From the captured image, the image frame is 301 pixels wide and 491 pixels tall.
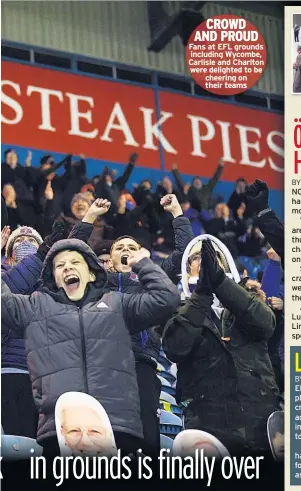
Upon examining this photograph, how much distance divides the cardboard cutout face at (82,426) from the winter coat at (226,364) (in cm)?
51

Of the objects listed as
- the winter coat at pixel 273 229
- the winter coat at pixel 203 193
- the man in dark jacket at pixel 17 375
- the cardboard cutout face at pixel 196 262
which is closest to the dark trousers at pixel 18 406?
the man in dark jacket at pixel 17 375

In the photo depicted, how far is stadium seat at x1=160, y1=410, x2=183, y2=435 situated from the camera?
21.8 feet

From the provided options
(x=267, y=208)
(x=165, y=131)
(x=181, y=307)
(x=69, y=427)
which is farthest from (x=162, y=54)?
(x=69, y=427)

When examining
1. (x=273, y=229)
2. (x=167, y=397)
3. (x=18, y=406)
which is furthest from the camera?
(x=273, y=229)

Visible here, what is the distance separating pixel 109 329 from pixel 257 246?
1104 millimetres

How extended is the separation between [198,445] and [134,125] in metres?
2.06

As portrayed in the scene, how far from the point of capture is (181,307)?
6.66m

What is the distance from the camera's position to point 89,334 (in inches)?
256

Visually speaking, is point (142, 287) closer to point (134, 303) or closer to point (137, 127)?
point (134, 303)

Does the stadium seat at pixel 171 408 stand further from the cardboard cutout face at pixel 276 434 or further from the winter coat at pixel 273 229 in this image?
the winter coat at pixel 273 229

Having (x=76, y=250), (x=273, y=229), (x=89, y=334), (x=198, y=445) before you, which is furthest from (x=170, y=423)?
(x=273, y=229)

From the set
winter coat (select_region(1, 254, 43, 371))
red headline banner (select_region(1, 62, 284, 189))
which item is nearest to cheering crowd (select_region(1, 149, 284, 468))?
winter coat (select_region(1, 254, 43, 371))

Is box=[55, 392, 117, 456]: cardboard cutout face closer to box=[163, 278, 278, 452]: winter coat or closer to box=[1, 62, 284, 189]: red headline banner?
box=[163, 278, 278, 452]: winter coat

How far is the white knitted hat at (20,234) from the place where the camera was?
266 inches
